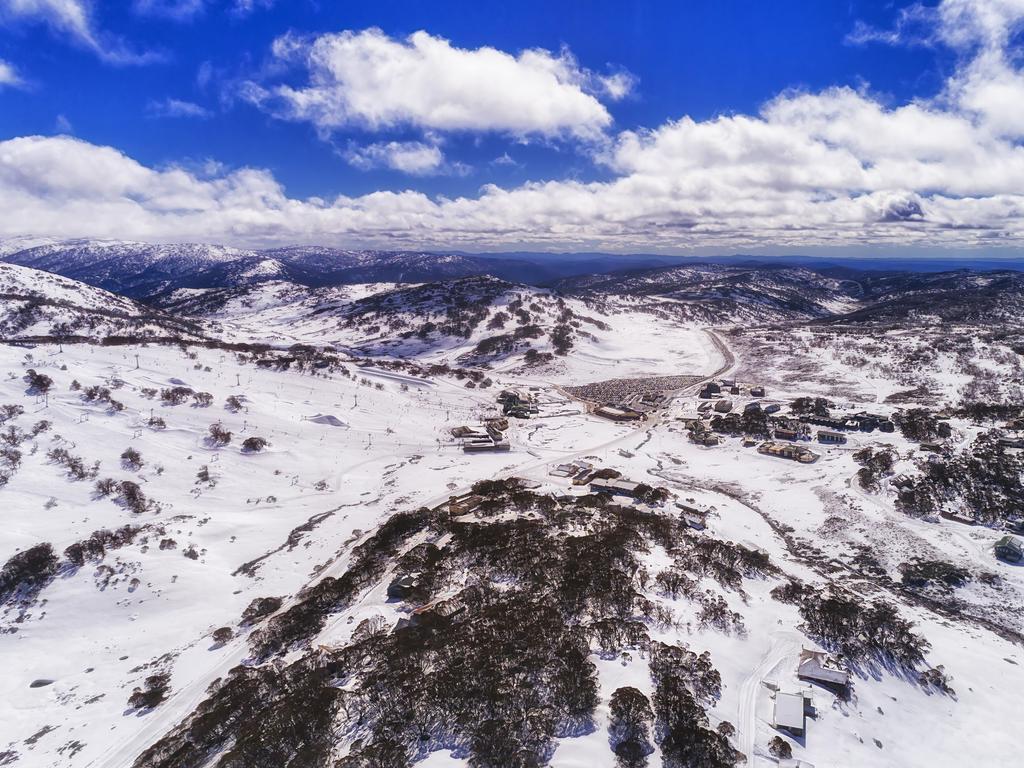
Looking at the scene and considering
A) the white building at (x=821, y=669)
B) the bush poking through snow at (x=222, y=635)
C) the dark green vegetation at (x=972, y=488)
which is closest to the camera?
the white building at (x=821, y=669)

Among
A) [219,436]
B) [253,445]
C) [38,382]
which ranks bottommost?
[253,445]

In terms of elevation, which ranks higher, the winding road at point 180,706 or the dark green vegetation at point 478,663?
the dark green vegetation at point 478,663

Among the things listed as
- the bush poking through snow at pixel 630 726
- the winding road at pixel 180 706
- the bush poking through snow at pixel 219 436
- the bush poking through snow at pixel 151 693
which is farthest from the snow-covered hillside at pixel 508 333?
the bush poking through snow at pixel 151 693

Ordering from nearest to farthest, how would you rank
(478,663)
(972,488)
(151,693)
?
(478,663) < (151,693) < (972,488)

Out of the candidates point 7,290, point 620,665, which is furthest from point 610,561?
point 7,290

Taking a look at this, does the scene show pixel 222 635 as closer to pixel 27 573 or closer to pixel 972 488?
pixel 27 573

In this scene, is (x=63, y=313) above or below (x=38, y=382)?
above

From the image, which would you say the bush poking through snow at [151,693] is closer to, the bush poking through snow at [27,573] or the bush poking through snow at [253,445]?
the bush poking through snow at [27,573]

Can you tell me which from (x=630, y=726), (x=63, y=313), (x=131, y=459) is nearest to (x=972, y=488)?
(x=630, y=726)
